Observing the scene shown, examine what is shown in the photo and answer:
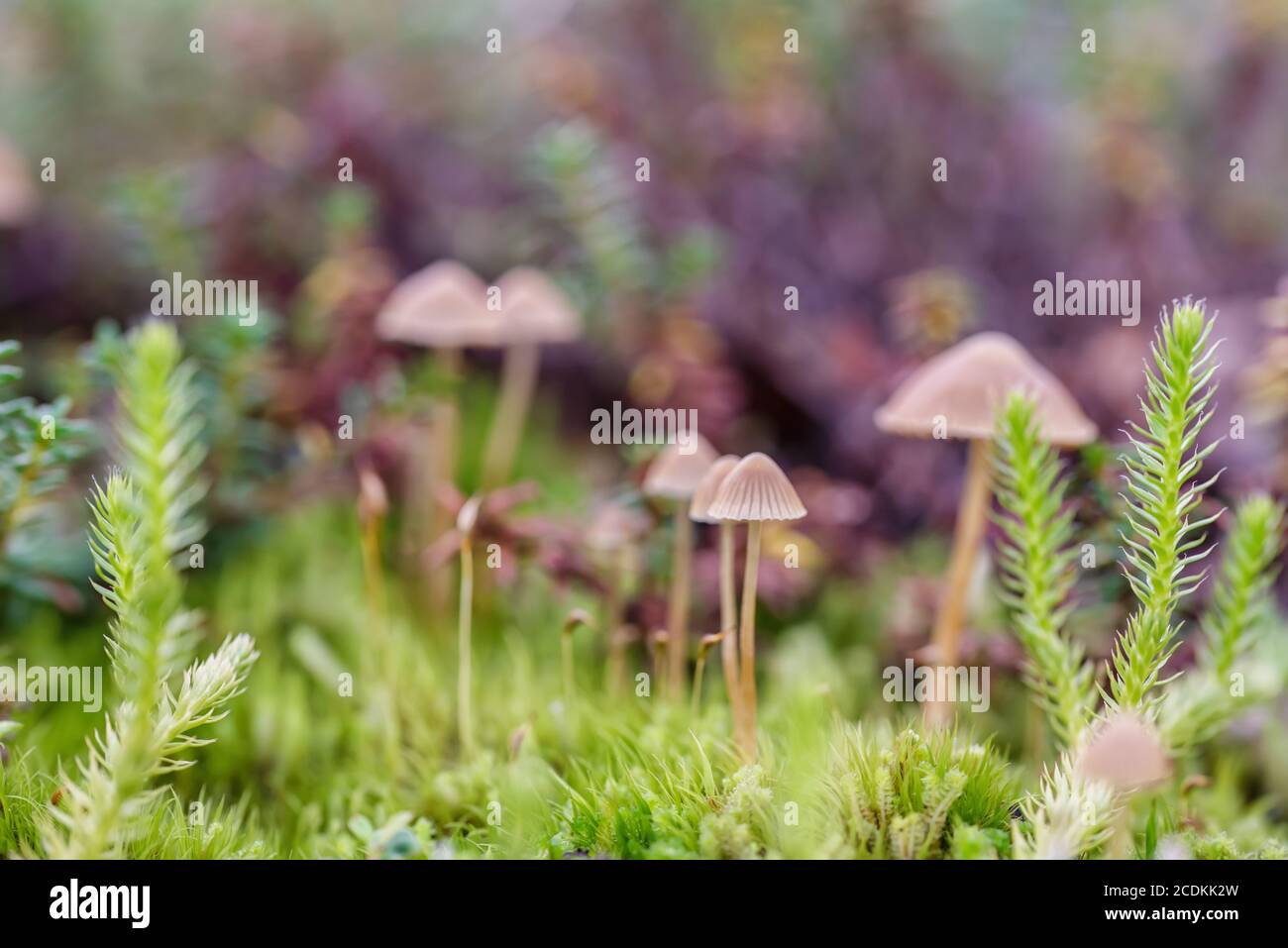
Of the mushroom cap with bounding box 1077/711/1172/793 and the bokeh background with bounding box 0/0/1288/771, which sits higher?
the bokeh background with bounding box 0/0/1288/771

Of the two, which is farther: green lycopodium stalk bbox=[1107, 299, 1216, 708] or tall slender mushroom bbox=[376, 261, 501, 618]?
tall slender mushroom bbox=[376, 261, 501, 618]

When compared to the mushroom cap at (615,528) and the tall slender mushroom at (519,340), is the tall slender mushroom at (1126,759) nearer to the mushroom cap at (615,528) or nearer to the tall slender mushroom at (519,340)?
the mushroom cap at (615,528)

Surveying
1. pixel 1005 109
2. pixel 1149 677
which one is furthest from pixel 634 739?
pixel 1005 109

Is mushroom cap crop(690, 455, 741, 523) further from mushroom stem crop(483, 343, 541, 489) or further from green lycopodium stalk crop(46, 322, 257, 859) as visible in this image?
mushroom stem crop(483, 343, 541, 489)

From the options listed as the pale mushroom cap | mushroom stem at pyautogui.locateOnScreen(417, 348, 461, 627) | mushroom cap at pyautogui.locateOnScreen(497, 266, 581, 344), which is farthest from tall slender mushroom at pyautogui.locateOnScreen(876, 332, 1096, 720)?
the pale mushroom cap

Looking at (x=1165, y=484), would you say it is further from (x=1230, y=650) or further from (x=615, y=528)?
(x=615, y=528)

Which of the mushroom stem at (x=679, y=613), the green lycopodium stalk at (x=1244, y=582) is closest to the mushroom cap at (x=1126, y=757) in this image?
the green lycopodium stalk at (x=1244, y=582)

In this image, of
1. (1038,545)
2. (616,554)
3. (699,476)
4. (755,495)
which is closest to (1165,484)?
(1038,545)
